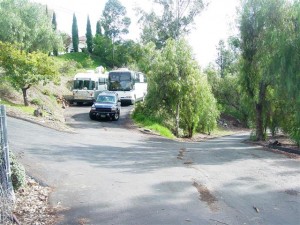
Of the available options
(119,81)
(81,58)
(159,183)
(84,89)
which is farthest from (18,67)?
(81,58)

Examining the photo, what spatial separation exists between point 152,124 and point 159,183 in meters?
17.5

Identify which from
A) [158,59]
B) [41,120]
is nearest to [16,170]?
[41,120]

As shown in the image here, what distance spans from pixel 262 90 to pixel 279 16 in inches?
178

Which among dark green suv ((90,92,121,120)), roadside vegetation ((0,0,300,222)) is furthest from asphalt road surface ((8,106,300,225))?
dark green suv ((90,92,121,120))

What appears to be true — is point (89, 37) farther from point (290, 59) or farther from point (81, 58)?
point (290, 59)

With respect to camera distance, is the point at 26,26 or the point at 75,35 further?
the point at 75,35

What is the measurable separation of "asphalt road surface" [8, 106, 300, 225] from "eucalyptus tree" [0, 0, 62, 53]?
23293 millimetres

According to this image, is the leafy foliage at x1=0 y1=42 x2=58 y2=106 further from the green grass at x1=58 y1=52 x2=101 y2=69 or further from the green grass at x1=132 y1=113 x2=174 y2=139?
the green grass at x1=58 y1=52 x2=101 y2=69

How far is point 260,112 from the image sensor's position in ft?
73.9

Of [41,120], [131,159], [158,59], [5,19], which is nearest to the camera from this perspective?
[131,159]

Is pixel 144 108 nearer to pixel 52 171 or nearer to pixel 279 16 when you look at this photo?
pixel 279 16

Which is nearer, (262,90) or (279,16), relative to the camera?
(279,16)

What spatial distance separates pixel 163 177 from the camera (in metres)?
10.1

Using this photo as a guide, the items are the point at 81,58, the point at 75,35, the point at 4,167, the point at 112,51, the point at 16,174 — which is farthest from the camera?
the point at 75,35
